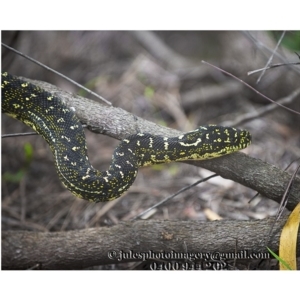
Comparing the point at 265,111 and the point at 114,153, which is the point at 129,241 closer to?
the point at 114,153

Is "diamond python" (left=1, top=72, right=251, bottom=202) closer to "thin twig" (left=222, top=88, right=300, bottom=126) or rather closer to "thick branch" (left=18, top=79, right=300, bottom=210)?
"thick branch" (left=18, top=79, right=300, bottom=210)

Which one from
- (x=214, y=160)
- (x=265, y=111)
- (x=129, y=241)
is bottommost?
(x=129, y=241)

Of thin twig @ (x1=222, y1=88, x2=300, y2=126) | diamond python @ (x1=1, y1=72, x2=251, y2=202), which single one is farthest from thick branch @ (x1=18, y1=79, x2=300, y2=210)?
thin twig @ (x1=222, y1=88, x2=300, y2=126)

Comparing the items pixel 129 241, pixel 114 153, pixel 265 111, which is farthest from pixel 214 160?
pixel 265 111

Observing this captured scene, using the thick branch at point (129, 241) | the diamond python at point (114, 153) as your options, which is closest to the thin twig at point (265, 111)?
the diamond python at point (114, 153)
